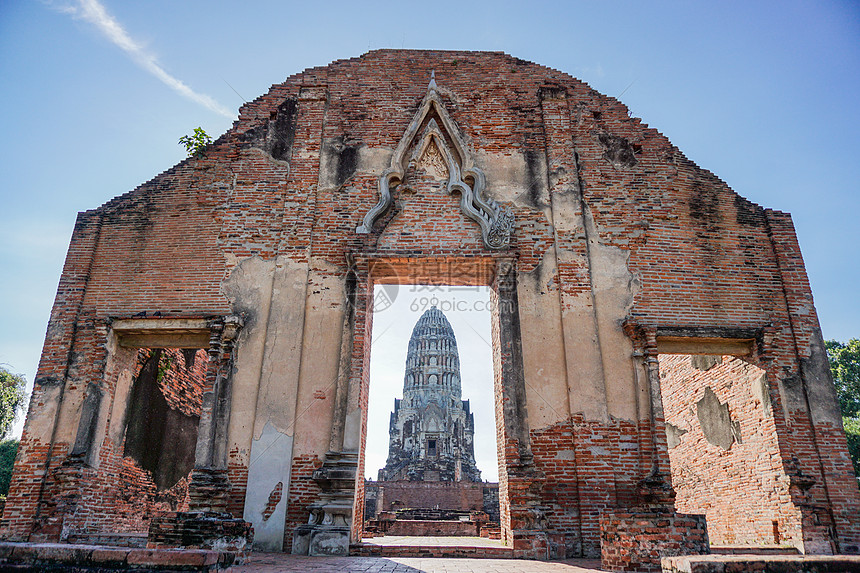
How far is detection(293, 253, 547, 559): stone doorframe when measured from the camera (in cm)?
793

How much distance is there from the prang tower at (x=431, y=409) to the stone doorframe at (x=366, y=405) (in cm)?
3299

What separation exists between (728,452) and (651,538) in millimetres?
4884

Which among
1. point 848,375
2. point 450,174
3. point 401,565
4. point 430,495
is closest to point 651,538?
point 401,565

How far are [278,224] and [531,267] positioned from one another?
4.39 meters

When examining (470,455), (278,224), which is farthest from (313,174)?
(470,455)

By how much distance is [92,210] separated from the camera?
35.3 ft

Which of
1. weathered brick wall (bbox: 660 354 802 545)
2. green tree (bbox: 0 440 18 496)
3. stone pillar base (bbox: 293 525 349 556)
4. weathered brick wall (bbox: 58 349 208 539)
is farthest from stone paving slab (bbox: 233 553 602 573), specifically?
green tree (bbox: 0 440 18 496)

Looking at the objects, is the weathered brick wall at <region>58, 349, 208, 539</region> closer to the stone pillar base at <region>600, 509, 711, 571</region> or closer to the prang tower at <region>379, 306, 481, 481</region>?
the stone pillar base at <region>600, 509, 711, 571</region>

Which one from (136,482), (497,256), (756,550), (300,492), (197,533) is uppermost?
(497,256)

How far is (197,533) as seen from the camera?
245 inches

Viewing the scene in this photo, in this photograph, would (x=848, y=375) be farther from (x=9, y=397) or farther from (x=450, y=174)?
(x=9, y=397)

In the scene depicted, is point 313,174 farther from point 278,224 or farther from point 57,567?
point 57,567

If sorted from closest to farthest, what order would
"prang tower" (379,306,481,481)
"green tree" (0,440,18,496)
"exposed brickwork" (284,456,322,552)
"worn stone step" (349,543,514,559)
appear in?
"worn stone step" (349,543,514,559)
"exposed brickwork" (284,456,322,552)
"green tree" (0,440,18,496)
"prang tower" (379,306,481,481)

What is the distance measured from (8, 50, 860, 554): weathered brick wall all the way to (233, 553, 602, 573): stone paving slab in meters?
0.94
